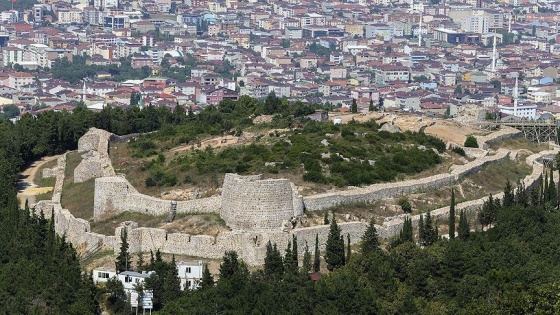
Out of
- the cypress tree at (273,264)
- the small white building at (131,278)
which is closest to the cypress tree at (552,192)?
the cypress tree at (273,264)

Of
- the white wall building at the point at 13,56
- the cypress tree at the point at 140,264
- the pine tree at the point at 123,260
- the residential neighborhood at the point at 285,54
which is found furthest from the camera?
the white wall building at the point at 13,56

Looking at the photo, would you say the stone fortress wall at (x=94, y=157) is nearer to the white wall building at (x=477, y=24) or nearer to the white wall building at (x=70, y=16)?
the white wall building at (x=70, y=16)

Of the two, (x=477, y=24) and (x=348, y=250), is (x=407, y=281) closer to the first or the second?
(x=348, y=250)

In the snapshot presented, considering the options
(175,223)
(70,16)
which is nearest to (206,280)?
(175,223)

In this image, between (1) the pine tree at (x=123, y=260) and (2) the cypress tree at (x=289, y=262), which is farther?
(1) the pine tree at (x=123, y=260)

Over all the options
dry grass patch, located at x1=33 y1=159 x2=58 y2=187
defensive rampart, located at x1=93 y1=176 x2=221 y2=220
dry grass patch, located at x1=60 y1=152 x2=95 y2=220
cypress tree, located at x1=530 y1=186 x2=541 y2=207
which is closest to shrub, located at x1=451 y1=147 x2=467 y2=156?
cypress tree, located at x1=530 y1=186 x2=541 y2=207

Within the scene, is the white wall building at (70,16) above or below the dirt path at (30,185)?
below

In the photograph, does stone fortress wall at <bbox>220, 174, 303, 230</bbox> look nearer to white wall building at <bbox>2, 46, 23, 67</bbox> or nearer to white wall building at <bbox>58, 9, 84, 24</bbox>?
white wall building at <bbox>2, 46, 23, 67</bbox>
